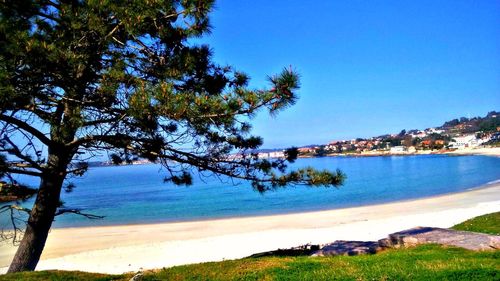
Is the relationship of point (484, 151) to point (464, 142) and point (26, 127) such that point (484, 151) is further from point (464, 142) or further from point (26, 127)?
point (26, 127)

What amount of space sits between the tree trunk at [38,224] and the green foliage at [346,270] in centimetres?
80

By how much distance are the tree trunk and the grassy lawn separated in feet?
2.63

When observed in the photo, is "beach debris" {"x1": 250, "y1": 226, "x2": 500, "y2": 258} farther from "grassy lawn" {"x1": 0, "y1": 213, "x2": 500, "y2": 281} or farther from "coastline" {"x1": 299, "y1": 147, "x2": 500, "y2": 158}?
"coastline" {"x1": 299, "y1": 147, "x2": 500, "y2": 158}

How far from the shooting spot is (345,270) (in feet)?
18.9

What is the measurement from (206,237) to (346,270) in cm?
1339

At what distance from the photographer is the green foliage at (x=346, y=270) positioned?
17.2ft

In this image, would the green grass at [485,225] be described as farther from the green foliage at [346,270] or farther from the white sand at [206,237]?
the green foliage at [346,270]

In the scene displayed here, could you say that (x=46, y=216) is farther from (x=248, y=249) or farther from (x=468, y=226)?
(x=468, y=226)

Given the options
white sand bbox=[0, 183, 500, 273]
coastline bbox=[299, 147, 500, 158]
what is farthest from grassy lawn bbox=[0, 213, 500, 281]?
coastline bbox=[299, 147, 500, 158]

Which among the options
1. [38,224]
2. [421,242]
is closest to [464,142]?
[421,242]

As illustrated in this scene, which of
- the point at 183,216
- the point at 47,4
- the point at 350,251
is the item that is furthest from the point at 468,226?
the point at 183,216

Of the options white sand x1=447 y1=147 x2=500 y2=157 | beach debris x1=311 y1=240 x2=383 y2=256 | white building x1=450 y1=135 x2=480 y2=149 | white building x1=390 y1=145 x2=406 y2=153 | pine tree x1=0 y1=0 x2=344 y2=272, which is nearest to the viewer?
pine tree x1=0 y1=0 x2=344 y2=272

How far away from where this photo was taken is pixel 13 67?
543 cm

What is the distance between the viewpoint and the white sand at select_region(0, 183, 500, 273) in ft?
44.6
